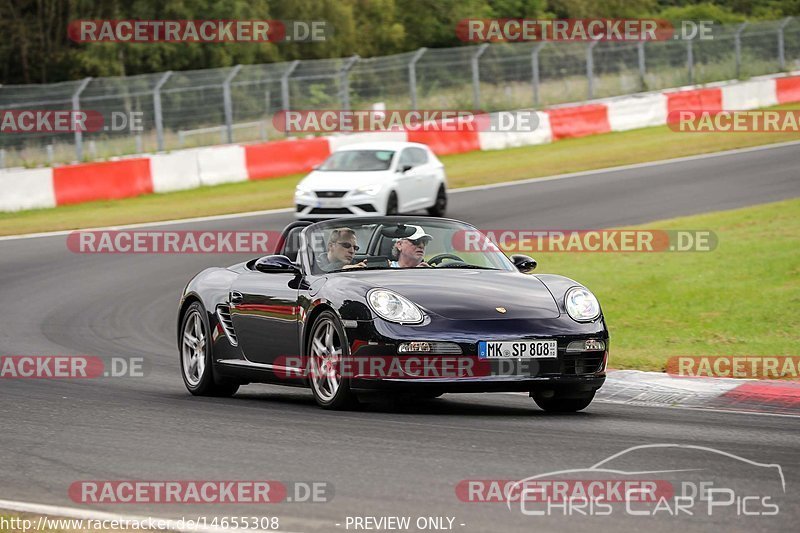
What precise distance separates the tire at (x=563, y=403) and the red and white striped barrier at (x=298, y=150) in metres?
17.9

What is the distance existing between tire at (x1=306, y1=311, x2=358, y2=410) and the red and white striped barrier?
57.1 ft

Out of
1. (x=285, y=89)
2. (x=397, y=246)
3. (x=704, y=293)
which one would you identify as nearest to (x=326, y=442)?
(x=397, y=246)

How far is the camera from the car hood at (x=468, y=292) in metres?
8.67

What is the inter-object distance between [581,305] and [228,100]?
22.0 metres

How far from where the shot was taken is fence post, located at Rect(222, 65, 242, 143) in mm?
30062

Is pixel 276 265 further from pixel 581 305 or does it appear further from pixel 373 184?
pixel 373 184

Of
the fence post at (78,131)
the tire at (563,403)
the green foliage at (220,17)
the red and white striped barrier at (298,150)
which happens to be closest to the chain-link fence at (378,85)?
the fence post at (78,131)

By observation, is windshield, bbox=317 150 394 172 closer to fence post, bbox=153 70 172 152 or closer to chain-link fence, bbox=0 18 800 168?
chain-link fence, bbox=0 18 800 168

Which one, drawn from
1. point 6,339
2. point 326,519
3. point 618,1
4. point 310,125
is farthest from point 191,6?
point 326,519

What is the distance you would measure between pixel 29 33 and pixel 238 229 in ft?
93.1

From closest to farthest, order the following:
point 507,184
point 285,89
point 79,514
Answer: point 79,514 < point 507,184 < point 285,89

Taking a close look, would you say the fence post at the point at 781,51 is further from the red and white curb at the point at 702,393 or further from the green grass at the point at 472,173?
the red and white curb at the point at 702,393

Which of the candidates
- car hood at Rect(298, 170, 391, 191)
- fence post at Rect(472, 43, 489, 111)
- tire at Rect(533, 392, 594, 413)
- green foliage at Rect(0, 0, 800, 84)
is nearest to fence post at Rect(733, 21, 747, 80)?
fence post at Rect(472, 43, 489, 111)

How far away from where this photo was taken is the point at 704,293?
14.2 meters
